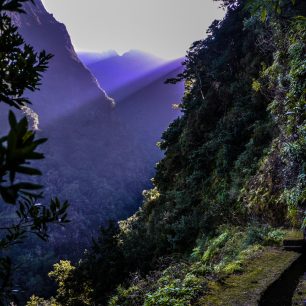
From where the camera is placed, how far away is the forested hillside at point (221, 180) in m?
7.75

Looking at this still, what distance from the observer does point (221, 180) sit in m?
15.4

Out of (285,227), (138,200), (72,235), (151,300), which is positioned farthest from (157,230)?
(138,200)

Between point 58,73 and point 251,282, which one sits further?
point 58,73

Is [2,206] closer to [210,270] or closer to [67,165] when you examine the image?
[67,165]

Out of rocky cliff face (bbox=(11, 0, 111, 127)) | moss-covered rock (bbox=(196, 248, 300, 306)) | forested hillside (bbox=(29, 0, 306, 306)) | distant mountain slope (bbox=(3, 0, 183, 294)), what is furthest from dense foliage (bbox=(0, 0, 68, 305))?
rocky cliff face (bbox=(11, 0, 111, 127))

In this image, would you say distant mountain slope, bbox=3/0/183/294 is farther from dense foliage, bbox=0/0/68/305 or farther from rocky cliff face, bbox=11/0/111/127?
dense foliage, bbox=0/0/68/305

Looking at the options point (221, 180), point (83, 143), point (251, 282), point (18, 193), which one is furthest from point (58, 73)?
point (18, 193)

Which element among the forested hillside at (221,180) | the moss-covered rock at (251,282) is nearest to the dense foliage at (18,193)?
the forested hillside at (221,180)

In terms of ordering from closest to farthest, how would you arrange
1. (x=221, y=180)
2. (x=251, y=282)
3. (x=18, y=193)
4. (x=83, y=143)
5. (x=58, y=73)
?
(x=18, y=193), (x=251, y=282), (x=221, y=180), (x=83, y=143), (x=58, y=73)

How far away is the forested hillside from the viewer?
775 centimetres

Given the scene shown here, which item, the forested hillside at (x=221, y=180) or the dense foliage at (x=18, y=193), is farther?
the forested hillside at (x=221, y=180)

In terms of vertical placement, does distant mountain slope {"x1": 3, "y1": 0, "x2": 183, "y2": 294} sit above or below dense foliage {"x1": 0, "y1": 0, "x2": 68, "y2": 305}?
above

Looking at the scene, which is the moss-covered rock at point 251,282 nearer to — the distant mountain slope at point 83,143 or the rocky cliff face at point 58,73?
the distant mountain slope at point 83,143

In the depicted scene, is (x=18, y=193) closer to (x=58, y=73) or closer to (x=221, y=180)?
(x=221, y=180)
